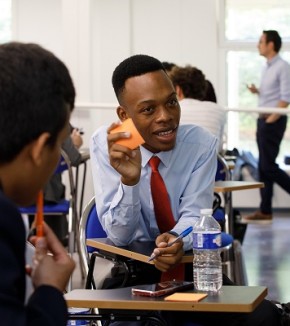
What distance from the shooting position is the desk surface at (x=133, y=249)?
2684 millimetres

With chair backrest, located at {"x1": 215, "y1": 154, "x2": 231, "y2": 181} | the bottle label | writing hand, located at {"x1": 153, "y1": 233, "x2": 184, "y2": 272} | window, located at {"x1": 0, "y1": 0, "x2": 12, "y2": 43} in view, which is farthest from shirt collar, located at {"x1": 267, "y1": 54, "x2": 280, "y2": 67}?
the bottle label

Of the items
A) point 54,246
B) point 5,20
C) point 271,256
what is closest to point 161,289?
point 54,246

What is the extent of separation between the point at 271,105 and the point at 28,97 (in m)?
7.55

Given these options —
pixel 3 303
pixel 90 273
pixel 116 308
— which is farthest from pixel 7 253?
pixel 90 273

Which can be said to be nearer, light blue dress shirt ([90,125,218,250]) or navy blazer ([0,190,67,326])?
navy blazer ([0,190,67,326])

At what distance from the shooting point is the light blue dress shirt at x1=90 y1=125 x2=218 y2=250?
3.08 meters

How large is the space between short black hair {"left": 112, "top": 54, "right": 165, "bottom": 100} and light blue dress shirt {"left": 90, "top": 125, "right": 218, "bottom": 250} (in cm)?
19

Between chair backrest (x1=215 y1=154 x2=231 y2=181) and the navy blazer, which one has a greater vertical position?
the navy blazer

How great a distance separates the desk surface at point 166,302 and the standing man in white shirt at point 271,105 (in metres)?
6.32

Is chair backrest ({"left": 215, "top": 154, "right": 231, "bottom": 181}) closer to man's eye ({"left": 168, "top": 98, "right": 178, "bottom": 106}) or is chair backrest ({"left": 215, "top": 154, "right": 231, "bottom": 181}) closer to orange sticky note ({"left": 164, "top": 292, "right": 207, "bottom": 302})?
man's eye ({"left": 168, "top": 98, "right": 178, "bottom": 106})

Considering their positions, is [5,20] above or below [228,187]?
above

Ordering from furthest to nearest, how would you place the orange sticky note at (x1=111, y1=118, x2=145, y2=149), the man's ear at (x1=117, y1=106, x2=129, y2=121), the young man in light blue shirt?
the man's ear at (x1=117, y1=106, x2=129, y2=121)
the young man in light blue shirt
the orange sticky note at (x1=111, y1=118, x2=145, y2=149)

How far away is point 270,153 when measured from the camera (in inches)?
340

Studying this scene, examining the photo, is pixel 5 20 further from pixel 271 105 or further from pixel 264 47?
pixel 271 105
